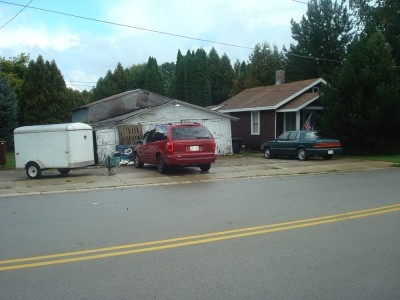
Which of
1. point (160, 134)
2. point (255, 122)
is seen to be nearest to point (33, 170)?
point (160, 134)

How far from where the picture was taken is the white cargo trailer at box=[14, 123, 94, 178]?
14.9 meters

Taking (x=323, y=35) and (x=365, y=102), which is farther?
(x=323, y=35)

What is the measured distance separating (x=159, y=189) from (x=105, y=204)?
2.75 meters

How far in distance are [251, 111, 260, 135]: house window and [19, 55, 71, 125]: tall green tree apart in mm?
18726

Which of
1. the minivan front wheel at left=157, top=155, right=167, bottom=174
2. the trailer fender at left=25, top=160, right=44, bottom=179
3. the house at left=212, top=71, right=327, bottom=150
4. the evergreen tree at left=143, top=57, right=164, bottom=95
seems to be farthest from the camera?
the evergreen tree at left=143, top=57, right=164, bottom=95

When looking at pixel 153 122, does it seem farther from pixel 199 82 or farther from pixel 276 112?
pixel 199 82

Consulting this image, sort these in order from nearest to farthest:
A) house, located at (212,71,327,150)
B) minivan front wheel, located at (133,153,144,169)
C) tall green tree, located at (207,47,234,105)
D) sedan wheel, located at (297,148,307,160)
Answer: minivan front wheel, located at (133,153,144,169), sedan wheel, located at (297,148,307,160), house, located at (212,71,327,150), tall green tree, located at (207,47,234,105)

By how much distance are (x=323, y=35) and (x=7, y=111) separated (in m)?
32.6

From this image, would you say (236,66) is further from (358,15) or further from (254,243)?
(254,243)

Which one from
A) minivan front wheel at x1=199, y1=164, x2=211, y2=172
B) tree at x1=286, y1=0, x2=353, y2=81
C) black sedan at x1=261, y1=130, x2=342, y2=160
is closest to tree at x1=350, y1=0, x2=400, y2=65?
tree at x1=286, y1=0, x2=353, y2=81

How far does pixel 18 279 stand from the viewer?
4945mm

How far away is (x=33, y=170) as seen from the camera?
1517 centimetres

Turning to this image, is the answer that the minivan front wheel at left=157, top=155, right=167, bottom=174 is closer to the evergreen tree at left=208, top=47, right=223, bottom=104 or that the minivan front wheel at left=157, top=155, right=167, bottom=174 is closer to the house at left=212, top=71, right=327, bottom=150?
the house at left=212, top=71, right=327, bottom=150

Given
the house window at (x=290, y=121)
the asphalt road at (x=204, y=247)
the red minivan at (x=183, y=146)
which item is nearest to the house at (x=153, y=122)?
the red minivan at (x=183, y=146)
